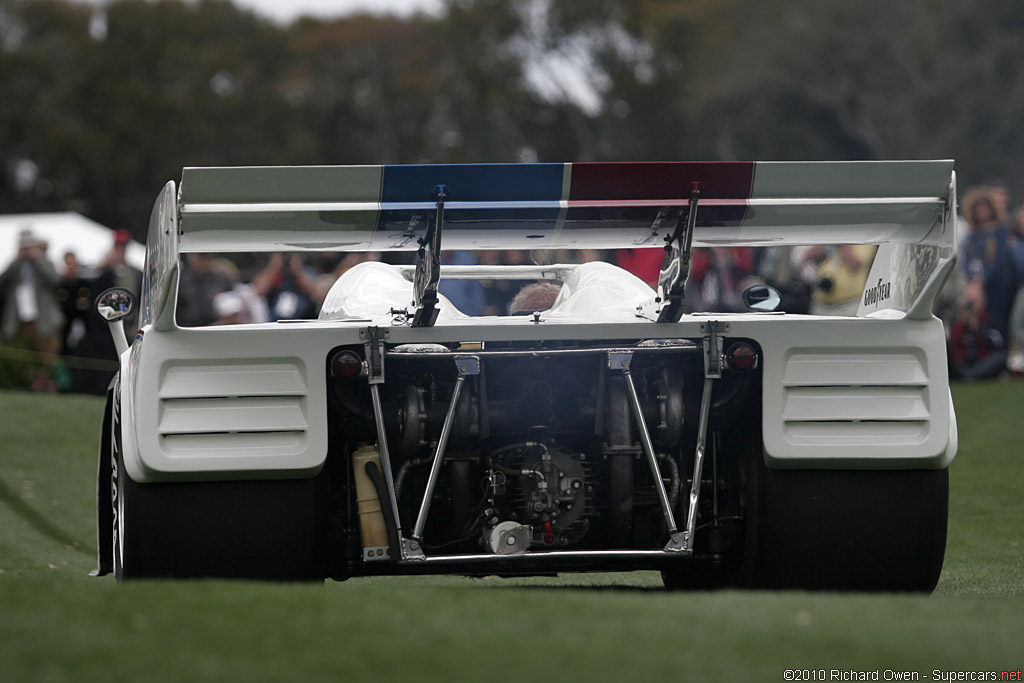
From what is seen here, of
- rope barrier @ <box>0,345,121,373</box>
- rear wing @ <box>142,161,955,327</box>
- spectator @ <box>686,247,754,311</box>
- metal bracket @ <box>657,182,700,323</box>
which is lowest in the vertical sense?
rope barrier @ <box>0,345,121,373</box>

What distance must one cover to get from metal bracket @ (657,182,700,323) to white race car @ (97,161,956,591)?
0.6 inches

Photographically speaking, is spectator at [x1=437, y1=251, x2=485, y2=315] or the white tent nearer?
spectator at [x1=437, y1=251, x2=485, y2=315]

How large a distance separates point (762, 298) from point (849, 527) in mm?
1320

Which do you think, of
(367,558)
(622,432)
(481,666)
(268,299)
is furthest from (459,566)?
(268,299)

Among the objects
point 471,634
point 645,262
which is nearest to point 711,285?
point 645,262

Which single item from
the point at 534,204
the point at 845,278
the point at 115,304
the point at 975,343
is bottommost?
the point at 975,343

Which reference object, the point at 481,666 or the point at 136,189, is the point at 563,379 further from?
the point at 136,189

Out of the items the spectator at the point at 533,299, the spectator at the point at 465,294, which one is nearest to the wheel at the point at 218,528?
the spectator at the point at 533,299

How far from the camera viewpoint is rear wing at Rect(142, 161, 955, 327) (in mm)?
4922

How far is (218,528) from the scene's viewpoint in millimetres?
5219

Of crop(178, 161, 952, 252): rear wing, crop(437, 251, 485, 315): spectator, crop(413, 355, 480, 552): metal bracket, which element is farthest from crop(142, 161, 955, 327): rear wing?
crop(437, 251, 485, 315): spectator

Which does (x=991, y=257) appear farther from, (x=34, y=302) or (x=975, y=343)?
(x=34, y=302)

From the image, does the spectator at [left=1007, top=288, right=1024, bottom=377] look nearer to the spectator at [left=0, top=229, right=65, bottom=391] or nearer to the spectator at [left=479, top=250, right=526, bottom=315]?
the spectator at [left=479, top=250, right=526, bottom=315]

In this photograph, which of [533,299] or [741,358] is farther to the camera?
[533,299]
